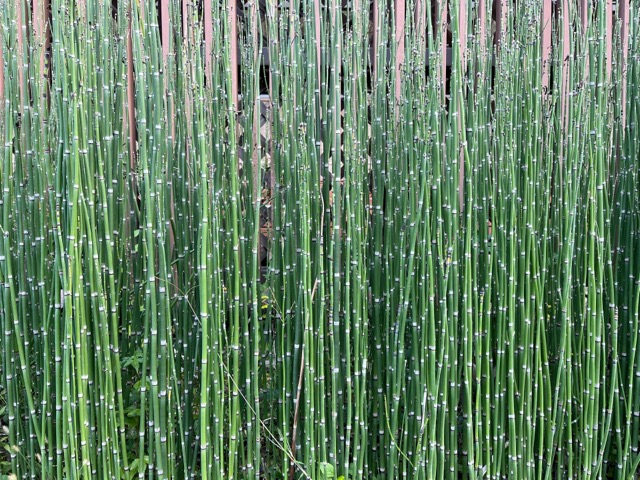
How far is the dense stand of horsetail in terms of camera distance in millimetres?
1327

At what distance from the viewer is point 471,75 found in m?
1.41

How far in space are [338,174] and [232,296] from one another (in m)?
0.36

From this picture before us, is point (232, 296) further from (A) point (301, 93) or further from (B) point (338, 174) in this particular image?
(A) point (301, 93)

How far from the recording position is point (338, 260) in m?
1.39

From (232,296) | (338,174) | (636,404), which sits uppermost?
(338,174)

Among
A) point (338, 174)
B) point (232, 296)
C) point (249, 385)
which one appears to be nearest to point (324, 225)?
point (338, 174)

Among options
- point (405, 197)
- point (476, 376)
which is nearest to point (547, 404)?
point (476, 376)

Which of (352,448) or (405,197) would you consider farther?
(352,448)

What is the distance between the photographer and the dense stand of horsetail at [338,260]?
1.33 metres

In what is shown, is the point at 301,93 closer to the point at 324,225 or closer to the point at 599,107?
the point at 324,225

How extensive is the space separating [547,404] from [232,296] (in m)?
0.81

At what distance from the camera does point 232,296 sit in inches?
54.2

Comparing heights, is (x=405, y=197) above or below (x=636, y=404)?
above

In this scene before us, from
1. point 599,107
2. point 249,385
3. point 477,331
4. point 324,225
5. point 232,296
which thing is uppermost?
point 599,107
